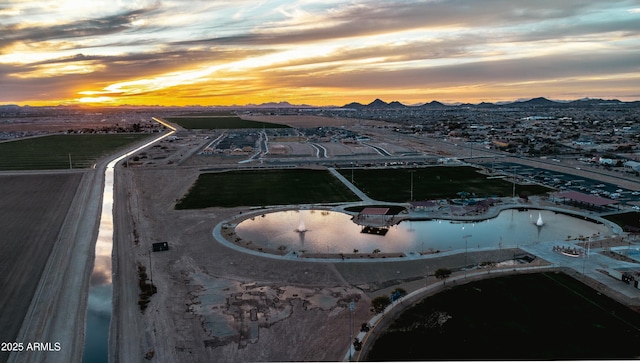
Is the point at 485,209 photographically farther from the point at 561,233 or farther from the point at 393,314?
the point at 393,314

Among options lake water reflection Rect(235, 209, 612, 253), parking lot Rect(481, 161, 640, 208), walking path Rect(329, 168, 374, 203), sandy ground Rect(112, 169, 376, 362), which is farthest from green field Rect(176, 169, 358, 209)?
parking lot Rect(481, 161, 640, 208)

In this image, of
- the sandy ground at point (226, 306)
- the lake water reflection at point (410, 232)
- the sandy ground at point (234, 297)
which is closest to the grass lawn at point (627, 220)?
the lake water reflection at point (410, 232)

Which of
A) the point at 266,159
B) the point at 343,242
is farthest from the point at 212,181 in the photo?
Result: the point at 343,242

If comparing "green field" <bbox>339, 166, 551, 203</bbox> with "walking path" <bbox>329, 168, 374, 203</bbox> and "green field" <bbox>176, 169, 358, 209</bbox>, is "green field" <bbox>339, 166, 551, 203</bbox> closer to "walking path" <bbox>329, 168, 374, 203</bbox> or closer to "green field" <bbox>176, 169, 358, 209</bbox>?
"walking path" <bbox>329, 168, 374, 203</bbox>

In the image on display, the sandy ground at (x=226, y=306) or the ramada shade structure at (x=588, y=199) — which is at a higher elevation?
the ramada shade structure at (x=588, y=199)

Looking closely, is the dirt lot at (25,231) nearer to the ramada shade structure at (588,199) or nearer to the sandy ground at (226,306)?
the sandy ground at (226,306)

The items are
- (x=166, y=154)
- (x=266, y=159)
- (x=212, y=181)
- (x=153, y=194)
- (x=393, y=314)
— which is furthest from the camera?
(x=166, y=154)
